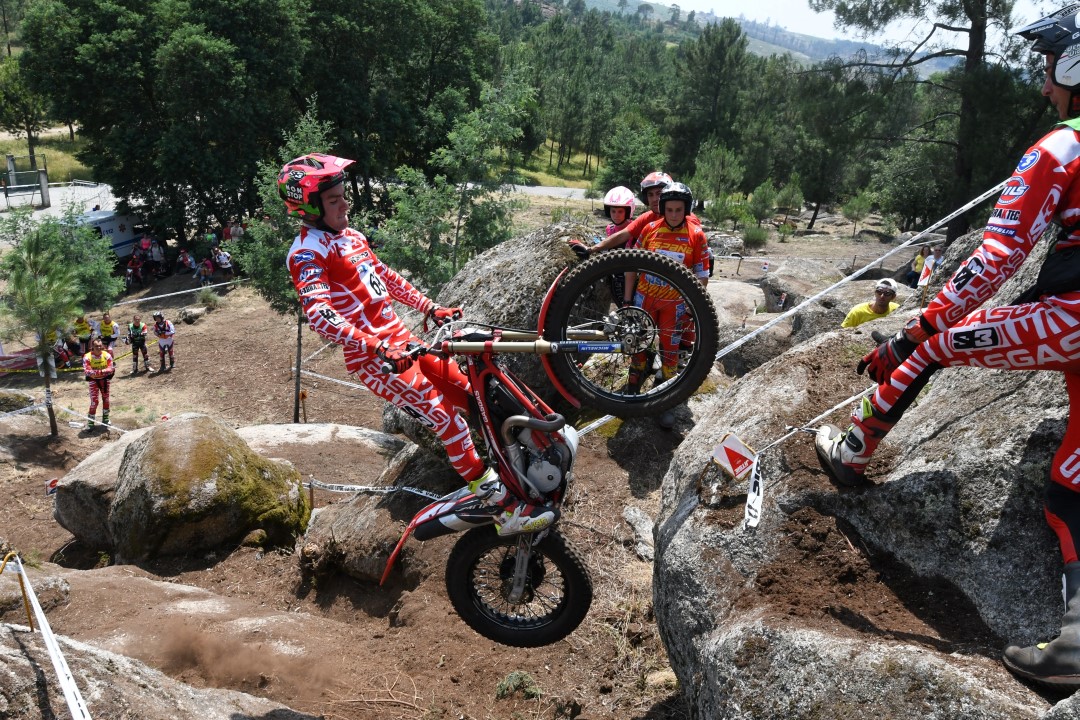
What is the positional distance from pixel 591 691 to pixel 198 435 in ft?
23.0

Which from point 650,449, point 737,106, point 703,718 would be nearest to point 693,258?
point 650,449

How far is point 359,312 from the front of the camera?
6402 mm

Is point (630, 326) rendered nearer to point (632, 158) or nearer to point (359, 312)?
point (359, 312)

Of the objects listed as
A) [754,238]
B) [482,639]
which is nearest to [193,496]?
[482,639]

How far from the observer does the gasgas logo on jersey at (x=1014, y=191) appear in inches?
165

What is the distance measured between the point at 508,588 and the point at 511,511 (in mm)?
870

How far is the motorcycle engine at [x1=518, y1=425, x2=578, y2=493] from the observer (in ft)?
19.2

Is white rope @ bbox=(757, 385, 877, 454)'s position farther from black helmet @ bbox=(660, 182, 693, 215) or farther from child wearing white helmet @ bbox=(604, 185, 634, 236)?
child wearing white helmet @ bbox=(604, 185, 634, 236)

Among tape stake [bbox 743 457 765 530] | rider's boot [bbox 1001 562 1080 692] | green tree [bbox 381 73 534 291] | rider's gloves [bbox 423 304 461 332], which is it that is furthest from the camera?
green tree [bbox 381 73 534 291]

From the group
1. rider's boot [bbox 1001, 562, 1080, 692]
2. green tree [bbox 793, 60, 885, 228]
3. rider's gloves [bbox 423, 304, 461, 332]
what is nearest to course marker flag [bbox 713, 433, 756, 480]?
rider's boot [bbox 1001, 562, 1080, 692]

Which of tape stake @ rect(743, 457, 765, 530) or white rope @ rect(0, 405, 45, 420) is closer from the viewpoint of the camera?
tape stake @ rect(743, 457, 765, 530)

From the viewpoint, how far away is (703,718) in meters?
4.70

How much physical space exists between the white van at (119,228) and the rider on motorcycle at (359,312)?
3791 cm

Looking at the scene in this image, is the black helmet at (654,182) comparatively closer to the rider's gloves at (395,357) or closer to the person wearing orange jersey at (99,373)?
the rider's gloves at (395,357)
